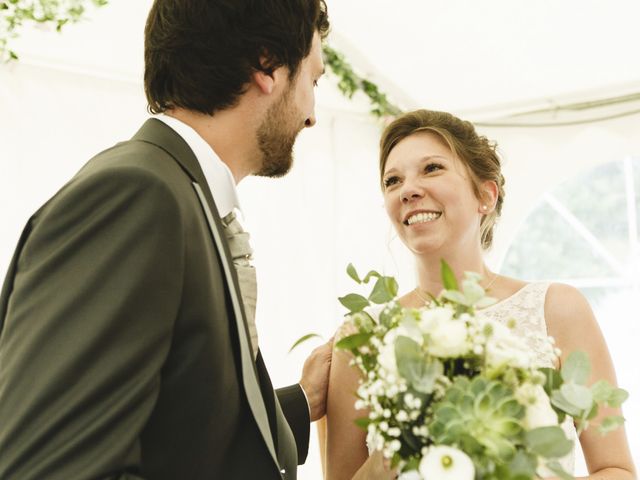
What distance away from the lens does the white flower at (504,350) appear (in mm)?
1234

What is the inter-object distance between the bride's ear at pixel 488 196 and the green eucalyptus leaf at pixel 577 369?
1.28 metres

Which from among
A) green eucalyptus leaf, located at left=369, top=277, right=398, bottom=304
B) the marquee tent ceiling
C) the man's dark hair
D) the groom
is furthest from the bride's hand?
the marquee tent ceiling

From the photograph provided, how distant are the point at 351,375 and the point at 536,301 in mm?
692

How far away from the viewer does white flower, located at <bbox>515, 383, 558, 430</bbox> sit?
1191mm

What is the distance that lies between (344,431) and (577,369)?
117 cm

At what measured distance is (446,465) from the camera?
1.13 m

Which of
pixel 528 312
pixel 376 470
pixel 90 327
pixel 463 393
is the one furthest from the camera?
pixel 528 312

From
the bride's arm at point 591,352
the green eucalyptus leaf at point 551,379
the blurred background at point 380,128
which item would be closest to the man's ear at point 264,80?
the green eucalyptus leaf at point 551,379

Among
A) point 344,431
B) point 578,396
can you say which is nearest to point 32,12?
point 344,431

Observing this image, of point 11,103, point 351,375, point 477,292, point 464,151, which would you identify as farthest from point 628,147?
point 477,292

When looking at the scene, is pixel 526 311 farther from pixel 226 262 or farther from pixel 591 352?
pixel 226 262

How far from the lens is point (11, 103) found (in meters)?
3.58

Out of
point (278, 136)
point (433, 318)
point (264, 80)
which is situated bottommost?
point (433, 318)

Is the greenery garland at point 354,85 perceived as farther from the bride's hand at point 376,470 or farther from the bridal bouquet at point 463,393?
the bridal bouquet at point 463,393
